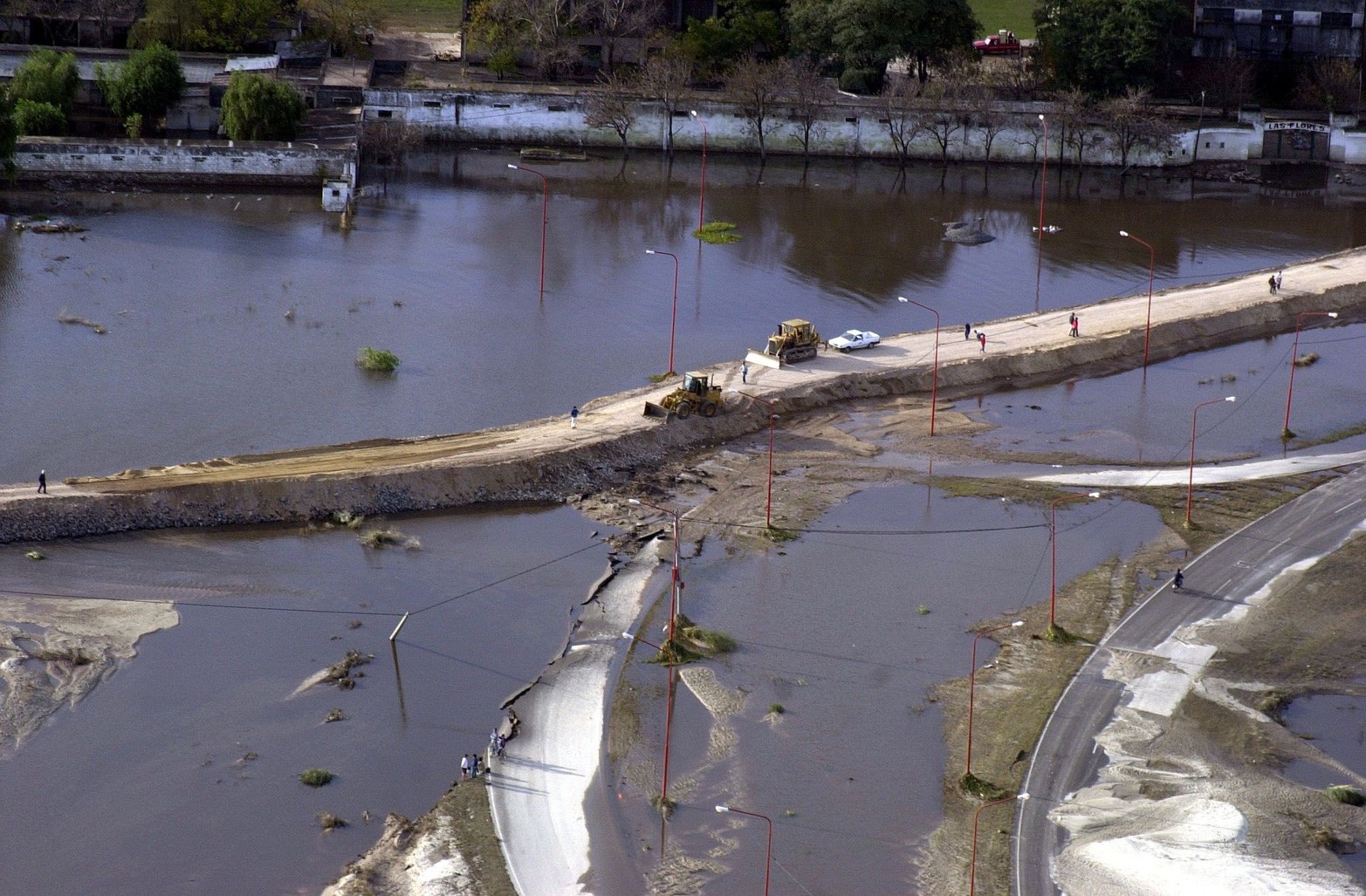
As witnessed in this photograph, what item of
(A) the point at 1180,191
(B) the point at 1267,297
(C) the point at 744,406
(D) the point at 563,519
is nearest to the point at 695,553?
(D) the point at 563,519

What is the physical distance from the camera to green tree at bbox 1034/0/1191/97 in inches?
3976

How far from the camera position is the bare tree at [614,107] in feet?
323

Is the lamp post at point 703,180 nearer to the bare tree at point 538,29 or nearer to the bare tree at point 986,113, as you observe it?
the bare tree at point 538,29

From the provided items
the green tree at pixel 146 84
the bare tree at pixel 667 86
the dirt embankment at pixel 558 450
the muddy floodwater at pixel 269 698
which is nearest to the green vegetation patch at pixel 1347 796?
the muddy floodwater at pixel 269 698

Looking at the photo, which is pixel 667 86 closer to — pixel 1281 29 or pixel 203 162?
pixel 203 162

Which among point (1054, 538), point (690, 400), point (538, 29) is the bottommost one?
point (1054, 538)

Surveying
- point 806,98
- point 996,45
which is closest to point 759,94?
point 806,98

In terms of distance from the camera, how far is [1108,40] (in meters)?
102

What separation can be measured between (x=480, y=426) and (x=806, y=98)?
5125cm

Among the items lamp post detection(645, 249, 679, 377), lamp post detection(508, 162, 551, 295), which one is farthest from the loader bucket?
lamp post detection(508, 162, 551, 295)

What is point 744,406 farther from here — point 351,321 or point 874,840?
point 874,840

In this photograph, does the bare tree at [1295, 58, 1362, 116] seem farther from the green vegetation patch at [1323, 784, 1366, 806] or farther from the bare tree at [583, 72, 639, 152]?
the green vegetation patch at [1323, 784, 1366, 806]

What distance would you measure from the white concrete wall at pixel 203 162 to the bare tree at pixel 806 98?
28.4 m

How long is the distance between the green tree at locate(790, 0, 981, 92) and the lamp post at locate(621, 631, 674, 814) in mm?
68642
